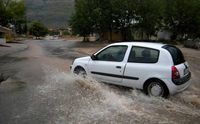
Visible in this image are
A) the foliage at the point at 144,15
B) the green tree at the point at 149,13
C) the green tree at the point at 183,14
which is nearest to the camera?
the green tree at the point at 183,14

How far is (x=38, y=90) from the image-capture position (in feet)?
18.0

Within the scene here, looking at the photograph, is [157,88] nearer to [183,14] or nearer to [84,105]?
[84,105]

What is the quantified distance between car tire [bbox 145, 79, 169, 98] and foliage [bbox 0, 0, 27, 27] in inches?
1717

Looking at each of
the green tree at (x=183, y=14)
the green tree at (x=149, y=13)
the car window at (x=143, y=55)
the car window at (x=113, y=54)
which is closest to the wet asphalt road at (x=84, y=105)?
the car window at (x=113, y=54)

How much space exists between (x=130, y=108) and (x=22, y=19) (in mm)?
51358

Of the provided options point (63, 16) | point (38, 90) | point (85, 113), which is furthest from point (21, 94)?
point (63, 16)

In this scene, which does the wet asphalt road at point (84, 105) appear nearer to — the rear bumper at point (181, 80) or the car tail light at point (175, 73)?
the rear bumper at point (181, 80)

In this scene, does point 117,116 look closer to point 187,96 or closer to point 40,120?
point 40,120

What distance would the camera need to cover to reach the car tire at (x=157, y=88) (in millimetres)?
4537

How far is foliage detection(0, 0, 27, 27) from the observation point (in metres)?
41.5

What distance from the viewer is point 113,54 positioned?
5.49 m

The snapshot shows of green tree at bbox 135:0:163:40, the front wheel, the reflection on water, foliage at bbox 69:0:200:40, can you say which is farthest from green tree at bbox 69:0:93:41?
the front wheel

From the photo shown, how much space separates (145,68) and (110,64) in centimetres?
106

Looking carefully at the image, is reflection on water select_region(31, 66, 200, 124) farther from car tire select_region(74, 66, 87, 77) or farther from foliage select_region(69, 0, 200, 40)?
foliage select_region(69, 0, 200, 40)
